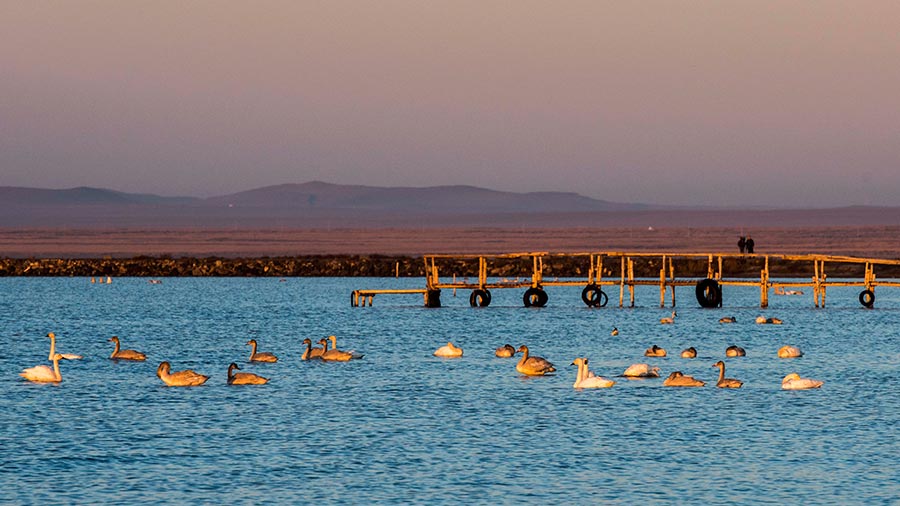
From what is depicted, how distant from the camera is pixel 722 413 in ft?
128

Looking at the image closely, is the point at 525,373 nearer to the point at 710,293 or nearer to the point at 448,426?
the point at 448,426

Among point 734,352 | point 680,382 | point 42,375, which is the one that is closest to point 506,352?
point 734,352

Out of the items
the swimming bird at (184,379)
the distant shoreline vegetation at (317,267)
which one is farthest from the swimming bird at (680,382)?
the distant shoreline vegetation at (317,267)

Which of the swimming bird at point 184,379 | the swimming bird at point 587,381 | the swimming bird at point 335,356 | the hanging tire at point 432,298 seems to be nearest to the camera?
the swimming bird at point 587,381

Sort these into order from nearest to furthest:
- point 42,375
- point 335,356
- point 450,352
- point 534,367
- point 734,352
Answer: point 42,375
point 534,367
point 335,356
point 450,352
point 734,352

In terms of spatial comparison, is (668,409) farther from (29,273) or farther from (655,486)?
(29,273)

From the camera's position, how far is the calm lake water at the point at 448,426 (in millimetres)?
28078

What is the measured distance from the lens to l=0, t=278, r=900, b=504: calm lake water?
28.1 meters

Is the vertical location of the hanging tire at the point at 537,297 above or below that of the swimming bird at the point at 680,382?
below

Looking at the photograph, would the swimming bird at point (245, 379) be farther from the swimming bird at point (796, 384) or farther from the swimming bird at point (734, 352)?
the swimming bird at point (734, 352)

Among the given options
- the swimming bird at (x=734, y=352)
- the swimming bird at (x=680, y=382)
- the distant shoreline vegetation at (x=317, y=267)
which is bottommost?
the distant shoreline vegetation at (x=317, y=267)

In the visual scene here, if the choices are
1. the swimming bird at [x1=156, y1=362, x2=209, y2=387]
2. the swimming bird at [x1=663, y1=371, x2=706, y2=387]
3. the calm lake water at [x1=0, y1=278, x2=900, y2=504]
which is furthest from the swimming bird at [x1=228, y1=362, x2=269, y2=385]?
the swimming bird at [x1=663, y1=371, x2=706, y2=387]

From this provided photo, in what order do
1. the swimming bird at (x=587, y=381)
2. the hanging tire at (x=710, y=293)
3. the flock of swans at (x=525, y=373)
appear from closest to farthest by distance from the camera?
the swimming bird at (x=587, y=381), the flock of swans at (x=525, y=373), the hanging tire at (x=710, y=293)

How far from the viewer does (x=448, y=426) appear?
1428 inches
